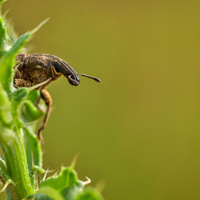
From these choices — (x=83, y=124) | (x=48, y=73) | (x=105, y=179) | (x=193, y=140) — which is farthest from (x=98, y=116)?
(x=48, y=73)

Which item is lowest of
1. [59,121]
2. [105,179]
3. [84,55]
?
[105,179]

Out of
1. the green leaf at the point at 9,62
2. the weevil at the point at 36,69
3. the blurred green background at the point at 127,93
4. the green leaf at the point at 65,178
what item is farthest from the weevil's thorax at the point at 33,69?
the blurred green background at the point at 127,93

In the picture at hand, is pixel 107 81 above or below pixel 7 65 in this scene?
below

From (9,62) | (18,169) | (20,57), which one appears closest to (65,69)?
(20,57)

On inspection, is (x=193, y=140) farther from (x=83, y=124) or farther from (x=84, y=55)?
(x=84, y=55)

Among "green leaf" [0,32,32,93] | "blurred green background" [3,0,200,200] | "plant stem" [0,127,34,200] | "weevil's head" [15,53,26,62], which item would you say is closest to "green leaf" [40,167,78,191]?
"plant stem" [0,127,34,200]

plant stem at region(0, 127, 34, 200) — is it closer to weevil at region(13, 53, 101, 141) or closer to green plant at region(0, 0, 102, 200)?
green plant at region(0, 0, 102, 200)

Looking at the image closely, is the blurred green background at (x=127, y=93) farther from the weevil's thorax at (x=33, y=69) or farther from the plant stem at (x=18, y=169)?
the plant stem at (x=18, y=169)

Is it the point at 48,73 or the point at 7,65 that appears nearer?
the point at 7,65
